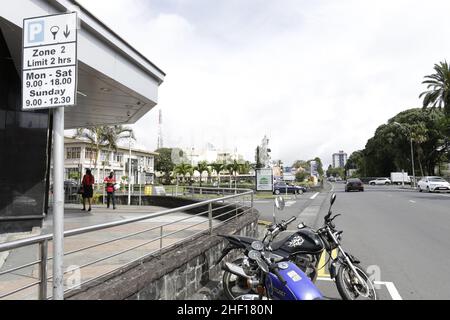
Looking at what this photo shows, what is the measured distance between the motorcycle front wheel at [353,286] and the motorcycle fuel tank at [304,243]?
1.39 ft

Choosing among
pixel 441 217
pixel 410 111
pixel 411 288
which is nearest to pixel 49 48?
pixel 411 288

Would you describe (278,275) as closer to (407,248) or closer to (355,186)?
(407,248)

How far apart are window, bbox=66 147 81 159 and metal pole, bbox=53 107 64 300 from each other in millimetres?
62227

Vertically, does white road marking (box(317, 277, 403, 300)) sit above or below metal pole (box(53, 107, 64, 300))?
below

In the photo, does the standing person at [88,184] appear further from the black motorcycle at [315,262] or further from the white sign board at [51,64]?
the white sign board at [51,64]

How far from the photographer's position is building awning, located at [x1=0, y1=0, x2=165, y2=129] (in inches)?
263

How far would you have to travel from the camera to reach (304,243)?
4.75m

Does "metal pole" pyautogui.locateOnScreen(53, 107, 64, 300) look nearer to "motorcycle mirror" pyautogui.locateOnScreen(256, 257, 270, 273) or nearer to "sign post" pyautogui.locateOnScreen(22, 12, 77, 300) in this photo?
"sign post" pyautogui.locateOnScreen(22, 12, 77, 300)

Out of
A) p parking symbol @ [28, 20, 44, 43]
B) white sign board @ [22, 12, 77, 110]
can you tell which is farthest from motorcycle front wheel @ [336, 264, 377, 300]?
p parking symbol @ [28, 20, 44, 43]

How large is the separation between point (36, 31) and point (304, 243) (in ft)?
12.2

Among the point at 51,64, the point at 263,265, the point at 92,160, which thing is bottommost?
the point at 263,265

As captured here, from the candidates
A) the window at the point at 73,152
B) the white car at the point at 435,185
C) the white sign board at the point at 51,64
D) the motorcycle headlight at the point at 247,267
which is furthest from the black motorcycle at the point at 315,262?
the window at the point at 73,152

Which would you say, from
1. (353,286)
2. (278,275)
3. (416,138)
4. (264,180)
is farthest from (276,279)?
(416,138)

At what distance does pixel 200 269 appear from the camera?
5.14 metres
